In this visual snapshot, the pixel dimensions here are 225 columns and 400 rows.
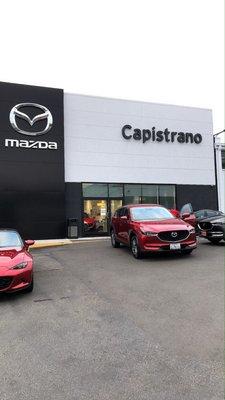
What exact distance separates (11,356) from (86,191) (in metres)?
16.1

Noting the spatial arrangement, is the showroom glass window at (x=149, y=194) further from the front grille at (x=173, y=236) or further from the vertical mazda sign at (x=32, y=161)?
the front grille at (x=173, y=236)

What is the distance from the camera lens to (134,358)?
4.91 meters

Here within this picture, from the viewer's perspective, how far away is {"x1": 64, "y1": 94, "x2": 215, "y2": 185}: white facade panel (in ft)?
68.3

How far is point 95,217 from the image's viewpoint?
2098 centimetres

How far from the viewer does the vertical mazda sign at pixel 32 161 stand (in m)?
19.0

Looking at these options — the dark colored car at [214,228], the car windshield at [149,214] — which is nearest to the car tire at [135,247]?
the car windshield at [149,214]

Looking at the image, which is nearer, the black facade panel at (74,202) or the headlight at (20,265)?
the headlight at (20,265)

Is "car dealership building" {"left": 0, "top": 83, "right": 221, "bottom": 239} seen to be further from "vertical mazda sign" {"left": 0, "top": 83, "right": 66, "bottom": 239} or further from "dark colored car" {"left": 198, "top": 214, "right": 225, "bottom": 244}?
"dark colored car" {"left": 198, "top": 214, "right": 225, "bottom": 244}

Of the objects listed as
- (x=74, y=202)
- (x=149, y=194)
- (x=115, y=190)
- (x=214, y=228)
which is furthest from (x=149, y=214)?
(x=149, y=194)

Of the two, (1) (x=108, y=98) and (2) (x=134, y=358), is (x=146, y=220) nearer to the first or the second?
(2) (x=134, y=358)

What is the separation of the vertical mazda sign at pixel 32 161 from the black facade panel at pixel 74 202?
1.57 ft

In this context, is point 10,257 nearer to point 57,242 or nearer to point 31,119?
point 57,242

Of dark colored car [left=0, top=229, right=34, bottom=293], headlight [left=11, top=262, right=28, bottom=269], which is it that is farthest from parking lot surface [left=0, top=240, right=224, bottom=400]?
headlight [left=11, top=262, right=28, bottom=269]

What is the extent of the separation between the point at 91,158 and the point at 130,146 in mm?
2380
